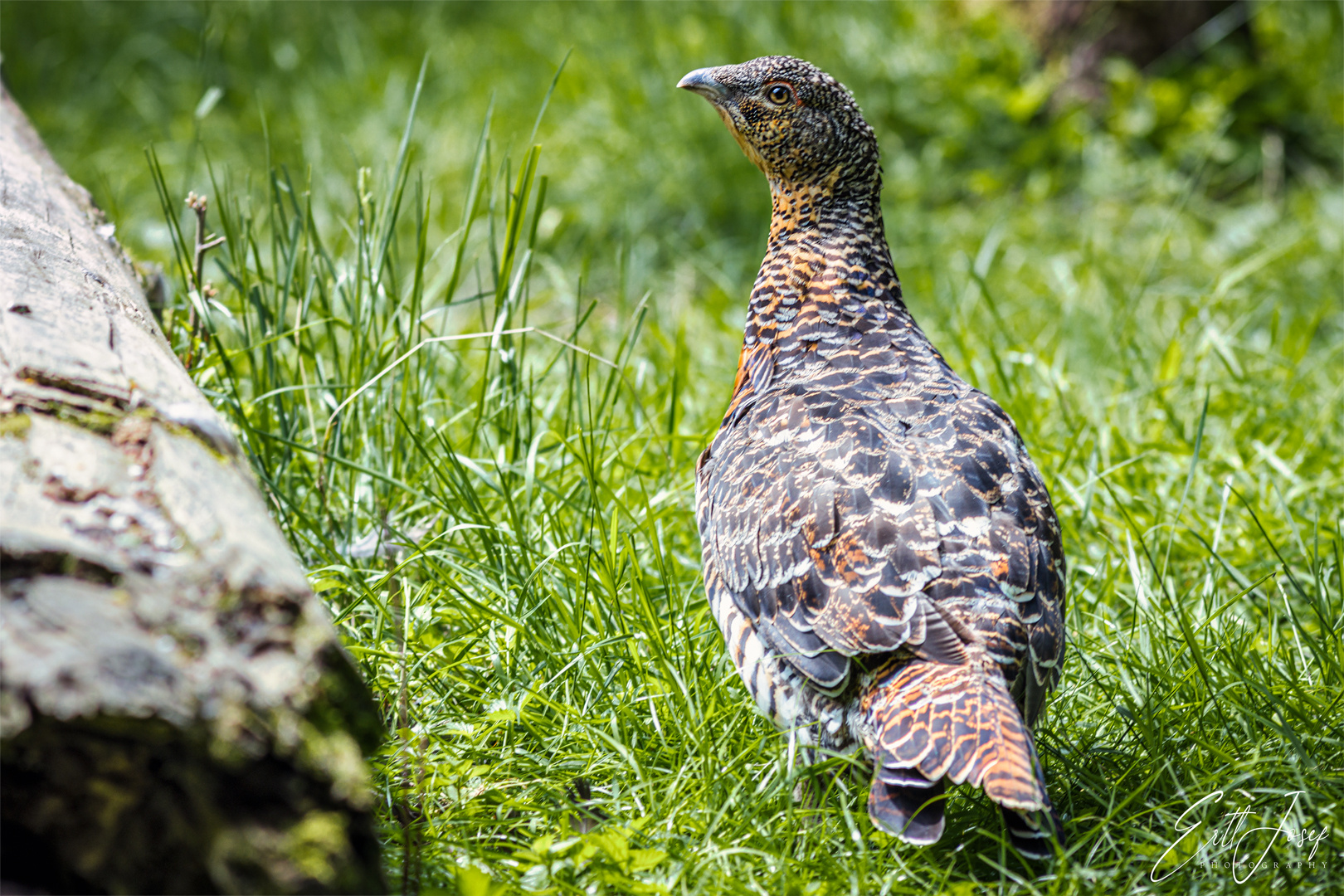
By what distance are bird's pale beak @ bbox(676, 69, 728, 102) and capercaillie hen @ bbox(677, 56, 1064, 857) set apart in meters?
0.12

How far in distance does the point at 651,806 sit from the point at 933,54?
6117 mm

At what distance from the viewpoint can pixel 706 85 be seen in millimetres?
3361

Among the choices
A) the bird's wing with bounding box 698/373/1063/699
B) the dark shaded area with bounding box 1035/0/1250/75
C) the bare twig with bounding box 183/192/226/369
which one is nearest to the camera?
Result: the bird's wing with bounding box 698/373/1063/699

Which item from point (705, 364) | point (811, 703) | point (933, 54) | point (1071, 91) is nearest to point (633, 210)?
point (705, 364)

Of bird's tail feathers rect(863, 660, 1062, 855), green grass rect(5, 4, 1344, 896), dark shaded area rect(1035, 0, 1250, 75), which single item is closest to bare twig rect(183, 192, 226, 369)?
green grass rect(5, 4, 1344, 896)

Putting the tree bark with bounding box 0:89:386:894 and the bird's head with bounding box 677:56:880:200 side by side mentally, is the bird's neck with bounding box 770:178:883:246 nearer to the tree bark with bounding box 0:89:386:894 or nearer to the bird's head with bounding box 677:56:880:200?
the bird's head with bounding box 677:56:880:200

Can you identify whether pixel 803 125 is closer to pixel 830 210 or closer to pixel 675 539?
pixel 830 210

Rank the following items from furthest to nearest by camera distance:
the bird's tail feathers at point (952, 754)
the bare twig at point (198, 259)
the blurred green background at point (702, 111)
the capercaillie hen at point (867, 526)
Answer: the blurred green background at point (702, 111), the bare twig at point (198, 259), the capercaillie hen at point (867, 526), the bird's tail feathers at point (952, 754)

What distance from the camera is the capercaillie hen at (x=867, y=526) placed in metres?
2.17

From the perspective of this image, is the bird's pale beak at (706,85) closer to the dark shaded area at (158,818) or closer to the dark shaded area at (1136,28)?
the dark shaded area at (158,818)

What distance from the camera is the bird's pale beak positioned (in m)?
3.35

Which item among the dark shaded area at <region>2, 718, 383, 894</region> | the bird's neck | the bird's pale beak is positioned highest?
the bird's pale beak

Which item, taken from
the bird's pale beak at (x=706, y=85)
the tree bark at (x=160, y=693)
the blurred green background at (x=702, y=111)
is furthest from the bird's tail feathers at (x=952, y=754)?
the blurred green background at (x=702, y=111)

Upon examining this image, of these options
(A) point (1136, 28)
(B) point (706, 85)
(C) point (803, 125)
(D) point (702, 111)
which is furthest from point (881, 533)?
(A) point (1136, 28)
